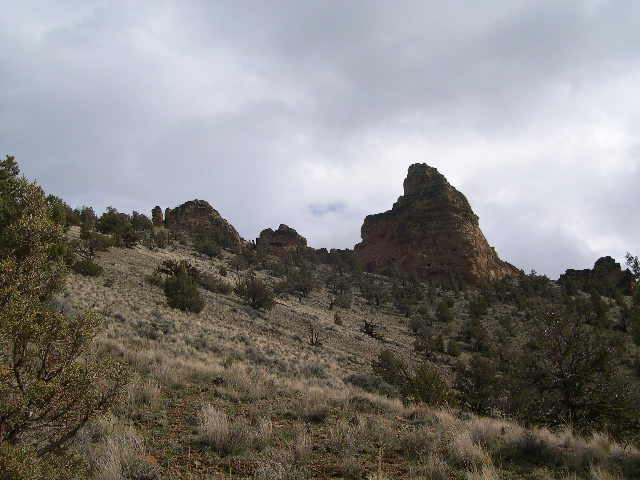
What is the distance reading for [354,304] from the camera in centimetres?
4494

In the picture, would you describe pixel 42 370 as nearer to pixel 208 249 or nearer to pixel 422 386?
pixel 422 386

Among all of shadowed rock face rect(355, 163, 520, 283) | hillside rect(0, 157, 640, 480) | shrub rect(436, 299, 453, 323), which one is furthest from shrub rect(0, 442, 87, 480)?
shadowed rock face rect(355, 163, 520, 283)

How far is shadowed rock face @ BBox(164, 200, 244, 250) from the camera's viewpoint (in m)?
67.1

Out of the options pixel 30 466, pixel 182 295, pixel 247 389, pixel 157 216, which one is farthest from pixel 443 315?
pixel 157 216

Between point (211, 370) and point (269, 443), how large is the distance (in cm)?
548

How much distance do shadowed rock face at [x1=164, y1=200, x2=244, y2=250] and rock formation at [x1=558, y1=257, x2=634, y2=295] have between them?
54.6 m

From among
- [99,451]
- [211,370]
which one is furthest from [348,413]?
[99,451]

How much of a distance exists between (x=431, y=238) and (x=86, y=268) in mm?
63885

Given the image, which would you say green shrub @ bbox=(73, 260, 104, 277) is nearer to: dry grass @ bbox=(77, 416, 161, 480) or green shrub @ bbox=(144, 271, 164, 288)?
green shrub @ bbox=(144, 271, 164, 288)

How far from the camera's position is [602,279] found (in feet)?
200

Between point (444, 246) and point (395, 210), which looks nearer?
point (444, 246)

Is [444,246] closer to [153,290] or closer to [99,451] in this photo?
[153,290]

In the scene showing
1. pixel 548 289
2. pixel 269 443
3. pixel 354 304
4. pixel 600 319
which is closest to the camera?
pixel 269 443

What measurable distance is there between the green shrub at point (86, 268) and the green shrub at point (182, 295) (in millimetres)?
4427
